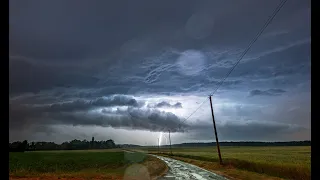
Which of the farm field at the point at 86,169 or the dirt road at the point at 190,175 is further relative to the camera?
the farm field at the point at 86,169

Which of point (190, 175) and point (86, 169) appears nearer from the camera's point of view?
point (190, 175)

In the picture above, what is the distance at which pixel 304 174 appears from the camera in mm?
28969

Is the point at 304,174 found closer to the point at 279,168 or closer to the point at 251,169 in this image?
the point at 279,168

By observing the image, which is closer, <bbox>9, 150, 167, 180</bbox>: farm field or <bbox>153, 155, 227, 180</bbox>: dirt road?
<bbox>153, 155, 227, 180</bbox>: dirt road

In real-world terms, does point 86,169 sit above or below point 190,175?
below
